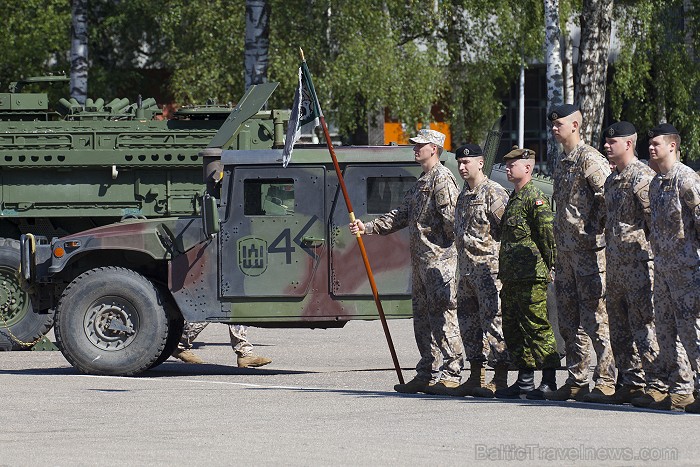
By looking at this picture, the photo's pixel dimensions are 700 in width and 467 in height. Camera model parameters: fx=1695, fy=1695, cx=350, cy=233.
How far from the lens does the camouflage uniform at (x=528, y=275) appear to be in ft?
37.2

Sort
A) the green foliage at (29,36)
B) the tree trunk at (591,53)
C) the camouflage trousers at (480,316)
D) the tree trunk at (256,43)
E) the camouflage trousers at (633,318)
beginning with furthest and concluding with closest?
the green foliage at (29,36) < the tree trunk at (591,53) < the tree trunk at (256,43) < the camouflage trousers at (480,316) < the camouflage trousers at (633,318)

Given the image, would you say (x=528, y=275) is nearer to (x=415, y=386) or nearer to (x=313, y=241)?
(x=415, y=386)

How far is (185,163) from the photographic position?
64.3ft

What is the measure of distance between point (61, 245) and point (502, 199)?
444 centimetres

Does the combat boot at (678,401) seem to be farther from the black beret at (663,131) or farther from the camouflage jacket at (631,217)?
the black beret at (663,131)

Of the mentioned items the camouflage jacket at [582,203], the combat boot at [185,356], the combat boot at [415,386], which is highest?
the camouflage jacket at [582,203]

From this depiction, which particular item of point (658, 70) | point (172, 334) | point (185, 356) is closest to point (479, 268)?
point (172, 334)

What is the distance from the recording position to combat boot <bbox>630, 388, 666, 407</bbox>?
10.6 metres

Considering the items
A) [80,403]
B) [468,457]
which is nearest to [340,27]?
[80,403]

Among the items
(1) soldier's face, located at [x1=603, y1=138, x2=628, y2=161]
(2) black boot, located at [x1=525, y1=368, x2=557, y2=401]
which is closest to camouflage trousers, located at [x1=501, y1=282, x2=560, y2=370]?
(2) black boot, located at [x1=525, y1=368, x2=557, y2=401]

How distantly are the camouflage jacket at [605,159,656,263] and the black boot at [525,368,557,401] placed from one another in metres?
1.17

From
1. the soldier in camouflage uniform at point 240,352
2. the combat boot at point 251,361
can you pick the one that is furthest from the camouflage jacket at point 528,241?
the combat boot at point 251,361

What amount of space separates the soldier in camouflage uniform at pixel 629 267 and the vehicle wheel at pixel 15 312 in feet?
27.8

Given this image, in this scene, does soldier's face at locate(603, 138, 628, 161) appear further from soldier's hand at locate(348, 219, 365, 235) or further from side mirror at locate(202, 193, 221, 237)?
side mirror at locate(202, 193, 221, 237)
